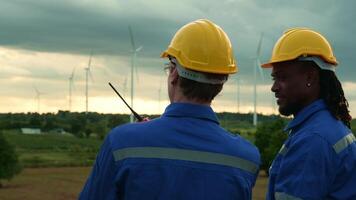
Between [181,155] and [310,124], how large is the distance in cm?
175

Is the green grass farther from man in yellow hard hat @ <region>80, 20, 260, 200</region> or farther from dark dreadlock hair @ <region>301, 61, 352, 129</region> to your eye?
man in yellow hard hat @ <region>80, 20, 260, 200</region>

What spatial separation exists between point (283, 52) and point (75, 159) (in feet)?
310

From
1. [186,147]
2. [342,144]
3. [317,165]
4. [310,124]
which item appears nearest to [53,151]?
[310,124]

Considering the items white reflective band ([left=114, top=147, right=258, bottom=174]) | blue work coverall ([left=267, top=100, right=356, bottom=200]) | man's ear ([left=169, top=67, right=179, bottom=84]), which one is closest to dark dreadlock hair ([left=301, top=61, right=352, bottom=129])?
blue work coverall ([left=267, top=100, right=356, bottom=200])

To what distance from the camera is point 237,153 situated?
15.7 feet

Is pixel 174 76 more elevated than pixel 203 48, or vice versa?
pixel 203 48

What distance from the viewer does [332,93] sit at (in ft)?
20.4

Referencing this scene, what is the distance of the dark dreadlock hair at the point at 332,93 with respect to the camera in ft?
20.3

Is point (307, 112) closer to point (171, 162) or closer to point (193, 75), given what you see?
point (193, 75)

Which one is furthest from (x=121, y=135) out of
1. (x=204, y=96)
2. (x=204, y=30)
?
(x=204, y=30)

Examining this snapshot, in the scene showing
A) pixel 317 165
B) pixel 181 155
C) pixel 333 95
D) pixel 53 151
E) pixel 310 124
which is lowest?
pixel 53 151

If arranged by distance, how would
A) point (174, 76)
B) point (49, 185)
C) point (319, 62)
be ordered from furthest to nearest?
point (49, 185), point (319, 62), point (174, 76)

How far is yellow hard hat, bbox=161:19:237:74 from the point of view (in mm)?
4824

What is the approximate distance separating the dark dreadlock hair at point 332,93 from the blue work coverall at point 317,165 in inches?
9.9
